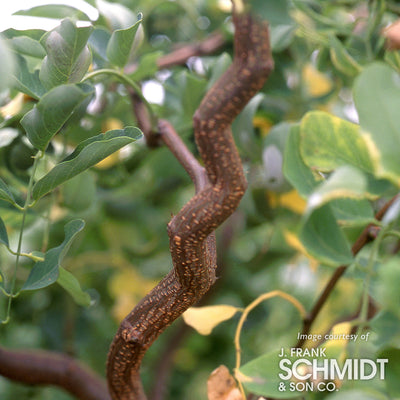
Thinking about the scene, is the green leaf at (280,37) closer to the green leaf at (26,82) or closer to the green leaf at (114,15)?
the green leaf at (114,15)

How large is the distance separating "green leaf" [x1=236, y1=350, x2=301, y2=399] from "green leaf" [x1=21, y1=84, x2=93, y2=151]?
0.18 m

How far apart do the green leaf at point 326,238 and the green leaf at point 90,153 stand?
0.39ft

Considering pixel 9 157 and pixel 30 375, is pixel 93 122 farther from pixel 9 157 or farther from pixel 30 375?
pixel 30 375

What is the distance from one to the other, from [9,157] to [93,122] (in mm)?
170

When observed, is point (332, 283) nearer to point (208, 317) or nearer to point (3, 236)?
point (208, 317)

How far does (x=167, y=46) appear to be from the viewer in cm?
78

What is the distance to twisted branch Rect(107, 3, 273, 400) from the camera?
26 centimetres

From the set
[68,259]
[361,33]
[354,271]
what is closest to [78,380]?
[68,259]

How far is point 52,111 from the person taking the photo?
0.98 ft

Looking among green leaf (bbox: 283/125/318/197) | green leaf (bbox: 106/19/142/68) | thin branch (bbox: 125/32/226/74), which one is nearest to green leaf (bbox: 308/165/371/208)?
green leaf (bbox: 283/125/318/197)

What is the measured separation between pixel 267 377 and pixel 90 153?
0.56 feet

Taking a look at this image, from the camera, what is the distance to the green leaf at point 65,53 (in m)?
0.30

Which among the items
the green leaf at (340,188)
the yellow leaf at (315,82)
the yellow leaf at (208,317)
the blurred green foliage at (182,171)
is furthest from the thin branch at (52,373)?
the yellow leaf at (315,82)

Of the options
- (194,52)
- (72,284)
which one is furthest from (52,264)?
(194,52)
